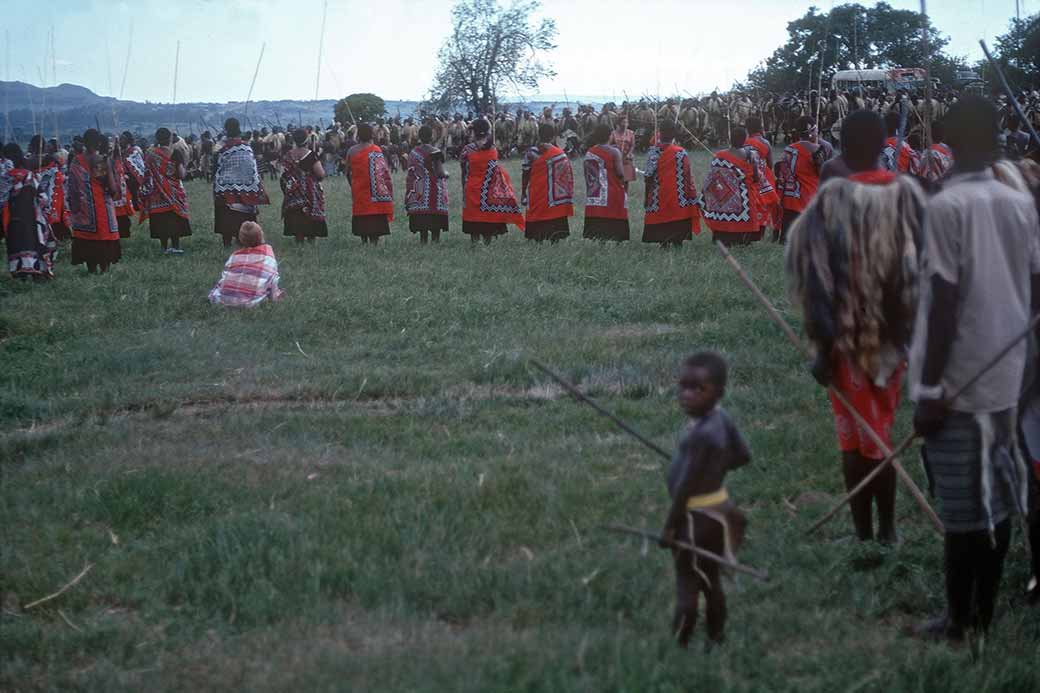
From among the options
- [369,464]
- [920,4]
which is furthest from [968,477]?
[369,464]

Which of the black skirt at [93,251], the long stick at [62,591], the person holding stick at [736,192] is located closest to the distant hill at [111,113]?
the black skirt at [93,251]

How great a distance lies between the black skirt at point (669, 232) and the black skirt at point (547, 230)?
126cm

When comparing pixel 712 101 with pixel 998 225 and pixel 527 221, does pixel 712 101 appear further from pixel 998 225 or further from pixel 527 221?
pixel 998 225

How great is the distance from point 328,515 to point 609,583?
1471 millimetres

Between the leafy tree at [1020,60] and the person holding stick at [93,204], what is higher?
the leafy tree at [1020,60]

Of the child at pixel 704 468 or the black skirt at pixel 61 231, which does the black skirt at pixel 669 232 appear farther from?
the child at pixel 704 468

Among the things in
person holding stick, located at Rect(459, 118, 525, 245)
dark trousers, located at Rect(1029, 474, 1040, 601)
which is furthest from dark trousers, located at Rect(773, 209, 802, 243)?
dark trousers, located at Rect(1029, 474, 1040, 601)

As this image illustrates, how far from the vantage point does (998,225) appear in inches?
150

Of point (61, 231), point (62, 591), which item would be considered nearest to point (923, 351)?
point (62, 591)

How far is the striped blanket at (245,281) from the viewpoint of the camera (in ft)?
36.3

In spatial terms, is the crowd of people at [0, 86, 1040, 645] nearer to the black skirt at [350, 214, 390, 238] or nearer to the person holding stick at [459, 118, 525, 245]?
the person holding stick at [459, 118, 525, 245]

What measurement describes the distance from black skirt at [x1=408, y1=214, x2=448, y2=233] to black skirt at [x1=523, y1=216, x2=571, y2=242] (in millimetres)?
1239

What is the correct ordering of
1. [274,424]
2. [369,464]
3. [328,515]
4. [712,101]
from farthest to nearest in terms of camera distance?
1. [712,101]
2. [274,424]
3. [369,464]
4. [328,515]

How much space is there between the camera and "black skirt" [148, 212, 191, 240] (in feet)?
54.2
